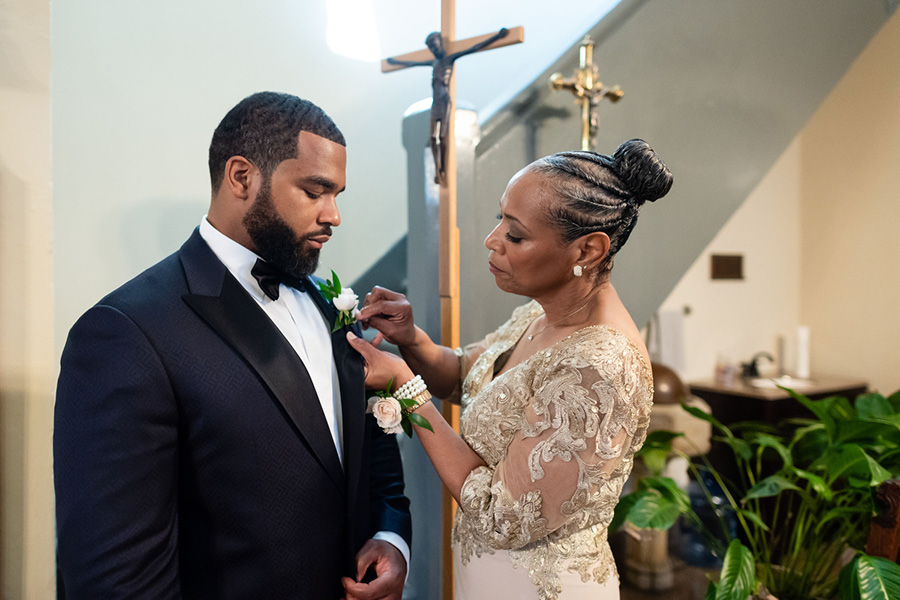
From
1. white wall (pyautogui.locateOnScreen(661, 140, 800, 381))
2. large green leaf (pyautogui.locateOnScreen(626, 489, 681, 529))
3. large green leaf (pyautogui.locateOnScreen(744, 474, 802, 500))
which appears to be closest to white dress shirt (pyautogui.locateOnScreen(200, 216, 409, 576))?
large green leaf (pyautogui.locateOnScreen(626, 489, 681, 529))

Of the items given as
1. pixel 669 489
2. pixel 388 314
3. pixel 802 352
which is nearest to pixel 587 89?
pixel 388 314

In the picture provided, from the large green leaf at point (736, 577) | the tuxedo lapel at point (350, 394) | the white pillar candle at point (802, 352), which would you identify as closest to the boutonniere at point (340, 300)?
the tuxedo lapel at point (350, 394)

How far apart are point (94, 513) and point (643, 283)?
8.39 ft

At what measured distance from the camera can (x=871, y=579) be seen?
2.12 m

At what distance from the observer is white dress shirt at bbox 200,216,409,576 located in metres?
1.47

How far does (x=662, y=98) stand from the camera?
317 centimetres

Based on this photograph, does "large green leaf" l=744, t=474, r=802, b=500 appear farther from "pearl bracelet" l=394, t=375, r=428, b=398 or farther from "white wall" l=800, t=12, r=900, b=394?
"pearl bracelet" l=394, t=375, r=428, b=398

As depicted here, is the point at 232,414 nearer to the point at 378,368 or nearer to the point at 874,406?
the point at 378,368

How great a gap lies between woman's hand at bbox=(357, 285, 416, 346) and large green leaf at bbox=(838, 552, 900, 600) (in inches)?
64.8

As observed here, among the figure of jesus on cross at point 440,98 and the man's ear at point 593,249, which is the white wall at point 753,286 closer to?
the figure of jesus on cross at point 440,98

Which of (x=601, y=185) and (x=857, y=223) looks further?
(x=857, y=223)

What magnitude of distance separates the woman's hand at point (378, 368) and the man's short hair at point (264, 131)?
46 cm

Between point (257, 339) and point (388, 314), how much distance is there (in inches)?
20.1

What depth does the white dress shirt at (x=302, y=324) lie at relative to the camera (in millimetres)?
1474
